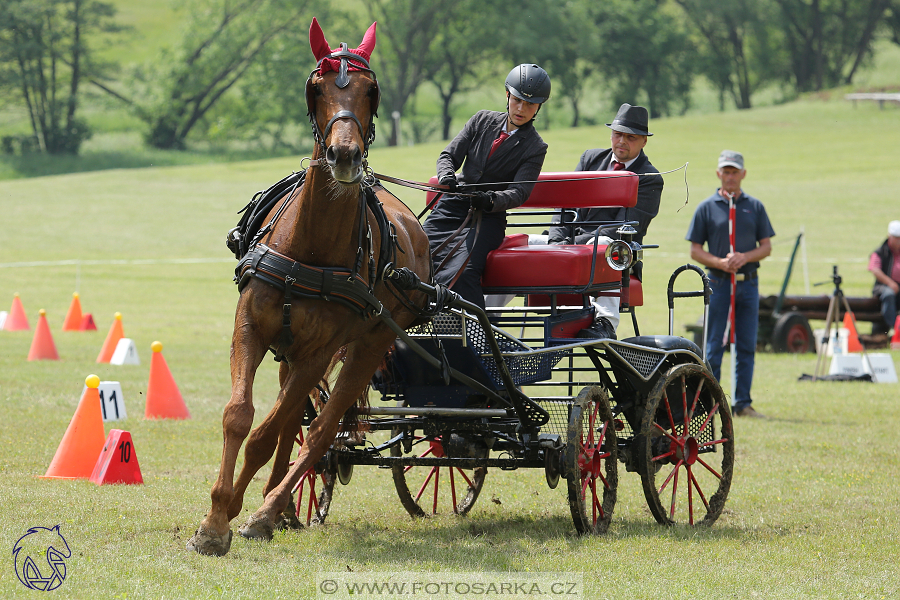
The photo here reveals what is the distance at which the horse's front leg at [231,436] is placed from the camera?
447 cm

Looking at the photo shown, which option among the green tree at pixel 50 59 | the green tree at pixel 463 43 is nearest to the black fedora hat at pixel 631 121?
the green tree at pixel 50 59

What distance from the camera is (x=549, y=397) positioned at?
5809 millimetres

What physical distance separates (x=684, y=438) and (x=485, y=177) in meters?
1.99

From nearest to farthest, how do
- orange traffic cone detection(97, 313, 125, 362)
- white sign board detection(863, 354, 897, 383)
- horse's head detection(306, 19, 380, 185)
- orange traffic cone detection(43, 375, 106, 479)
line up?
horse's head detection(306, 19, 380, 185)
orange traffic cone detection(43, 375, 106, 479)
white sign board detection(863, 354, 897, 383)
orange traffic cone detection(97, 313, 125, 362)

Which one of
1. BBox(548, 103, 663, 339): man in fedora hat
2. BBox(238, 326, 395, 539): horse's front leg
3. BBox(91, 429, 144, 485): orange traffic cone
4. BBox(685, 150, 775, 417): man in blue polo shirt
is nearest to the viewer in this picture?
BBox(238, 326, 395, 539): horse's front leg

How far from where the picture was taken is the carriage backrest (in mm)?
6148

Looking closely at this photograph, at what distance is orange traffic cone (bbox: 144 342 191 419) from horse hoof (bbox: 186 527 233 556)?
4.78m

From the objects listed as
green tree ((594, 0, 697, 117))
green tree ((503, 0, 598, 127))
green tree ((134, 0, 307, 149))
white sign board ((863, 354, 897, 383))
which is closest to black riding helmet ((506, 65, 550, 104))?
white sign board ((863, 354, 897, 383))

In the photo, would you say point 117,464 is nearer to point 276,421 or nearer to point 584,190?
point 276,421

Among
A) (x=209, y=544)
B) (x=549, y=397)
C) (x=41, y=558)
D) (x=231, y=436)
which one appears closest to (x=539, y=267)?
(x=549, y=397)

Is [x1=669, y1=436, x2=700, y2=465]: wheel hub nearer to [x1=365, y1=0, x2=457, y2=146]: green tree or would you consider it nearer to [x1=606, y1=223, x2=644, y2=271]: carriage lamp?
[x1=606, y1=223, x2=644, y2=271]: carriage lamp

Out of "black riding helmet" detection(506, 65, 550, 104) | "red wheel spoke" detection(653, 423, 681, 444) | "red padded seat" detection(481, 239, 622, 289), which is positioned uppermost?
"black riding helmet" detection(506, 65, 550, 104)

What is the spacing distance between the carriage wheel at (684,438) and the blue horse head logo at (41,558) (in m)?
3.09

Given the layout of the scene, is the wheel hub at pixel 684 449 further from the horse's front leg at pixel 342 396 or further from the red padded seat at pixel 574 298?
the horse's front leg at pixel 342 396
